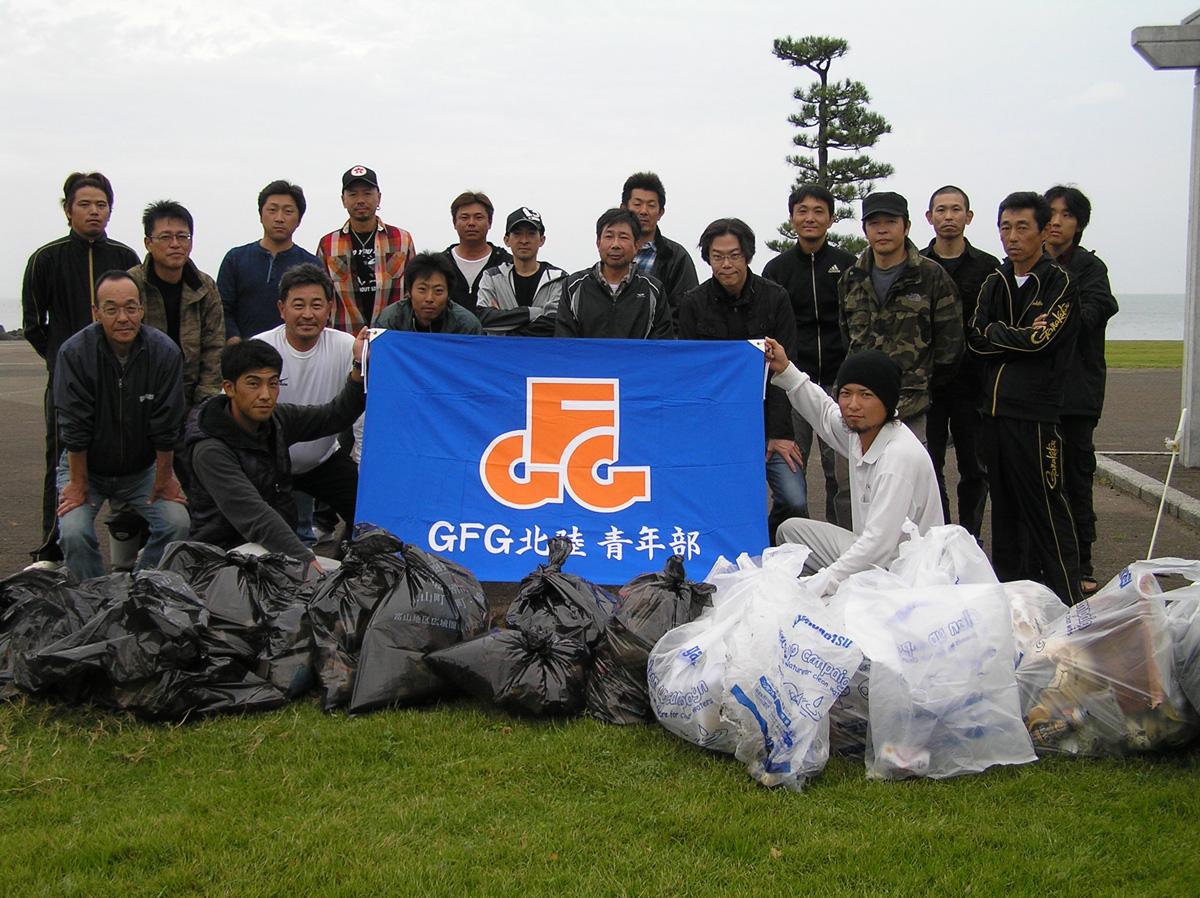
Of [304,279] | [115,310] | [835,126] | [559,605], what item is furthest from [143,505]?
[835,126]

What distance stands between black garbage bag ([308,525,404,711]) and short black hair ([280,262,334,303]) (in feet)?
6.44

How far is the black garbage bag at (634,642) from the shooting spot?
12.6 feet

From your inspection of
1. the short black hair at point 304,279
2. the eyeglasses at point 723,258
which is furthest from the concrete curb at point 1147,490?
the short black hair at point 304,279

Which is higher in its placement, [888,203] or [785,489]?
[888,203]

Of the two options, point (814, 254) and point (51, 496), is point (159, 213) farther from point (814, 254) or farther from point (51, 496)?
point (814, 254)

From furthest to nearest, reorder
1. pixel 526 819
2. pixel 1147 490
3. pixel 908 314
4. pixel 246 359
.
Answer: pixel 1147 490, pixel 908 314, pixel 246 359, pixel 526 819

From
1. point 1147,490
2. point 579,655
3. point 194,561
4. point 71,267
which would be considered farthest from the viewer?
point 1147,490

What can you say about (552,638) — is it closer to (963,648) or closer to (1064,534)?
(963,648)

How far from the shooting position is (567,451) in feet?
17.8

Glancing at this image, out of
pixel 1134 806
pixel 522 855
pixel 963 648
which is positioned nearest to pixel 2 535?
pixel 522 855

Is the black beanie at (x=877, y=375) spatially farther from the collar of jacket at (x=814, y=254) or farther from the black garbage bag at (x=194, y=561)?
the black garbage bag at (x=194, y=561)

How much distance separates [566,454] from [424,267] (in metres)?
1.37

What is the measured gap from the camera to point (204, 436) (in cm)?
479

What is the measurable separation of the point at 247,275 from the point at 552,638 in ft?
12.4
